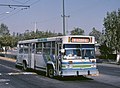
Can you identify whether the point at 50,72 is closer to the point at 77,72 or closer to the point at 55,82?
the point at 77,72

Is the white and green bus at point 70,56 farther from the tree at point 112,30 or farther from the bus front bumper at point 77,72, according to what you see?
the tree at point 112,30

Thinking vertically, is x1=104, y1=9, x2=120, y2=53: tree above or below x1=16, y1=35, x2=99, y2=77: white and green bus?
above

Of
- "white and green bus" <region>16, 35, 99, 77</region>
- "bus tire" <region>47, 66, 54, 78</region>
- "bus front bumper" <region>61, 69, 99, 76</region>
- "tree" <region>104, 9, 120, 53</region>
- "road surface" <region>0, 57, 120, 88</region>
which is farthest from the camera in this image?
"tree" <region>104, 9, 120, 53</region>

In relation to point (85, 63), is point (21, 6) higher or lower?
higher

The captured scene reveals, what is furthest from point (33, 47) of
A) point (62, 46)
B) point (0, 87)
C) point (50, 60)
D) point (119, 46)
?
point (119, 46)

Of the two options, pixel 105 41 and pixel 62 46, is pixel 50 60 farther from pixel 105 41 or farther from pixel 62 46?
pixel 105 41

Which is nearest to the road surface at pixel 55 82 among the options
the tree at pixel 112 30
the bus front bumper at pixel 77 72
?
the bus front bumper at pixel 77 72

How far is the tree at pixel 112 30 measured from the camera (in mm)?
56375

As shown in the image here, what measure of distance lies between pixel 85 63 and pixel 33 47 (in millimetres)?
5867

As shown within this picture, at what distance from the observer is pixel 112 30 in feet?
188

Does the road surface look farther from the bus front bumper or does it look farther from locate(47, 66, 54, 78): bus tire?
the bus front bumper

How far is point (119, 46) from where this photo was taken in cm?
5575

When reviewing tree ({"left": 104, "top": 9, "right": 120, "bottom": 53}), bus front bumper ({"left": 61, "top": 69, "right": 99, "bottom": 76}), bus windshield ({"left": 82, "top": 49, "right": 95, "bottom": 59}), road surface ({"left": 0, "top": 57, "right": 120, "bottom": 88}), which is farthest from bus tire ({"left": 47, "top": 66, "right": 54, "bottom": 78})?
tree ({"left": 104, "top": 9, "right": 120, "bottom": 53})

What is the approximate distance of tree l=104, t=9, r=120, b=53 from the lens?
56.4 m
